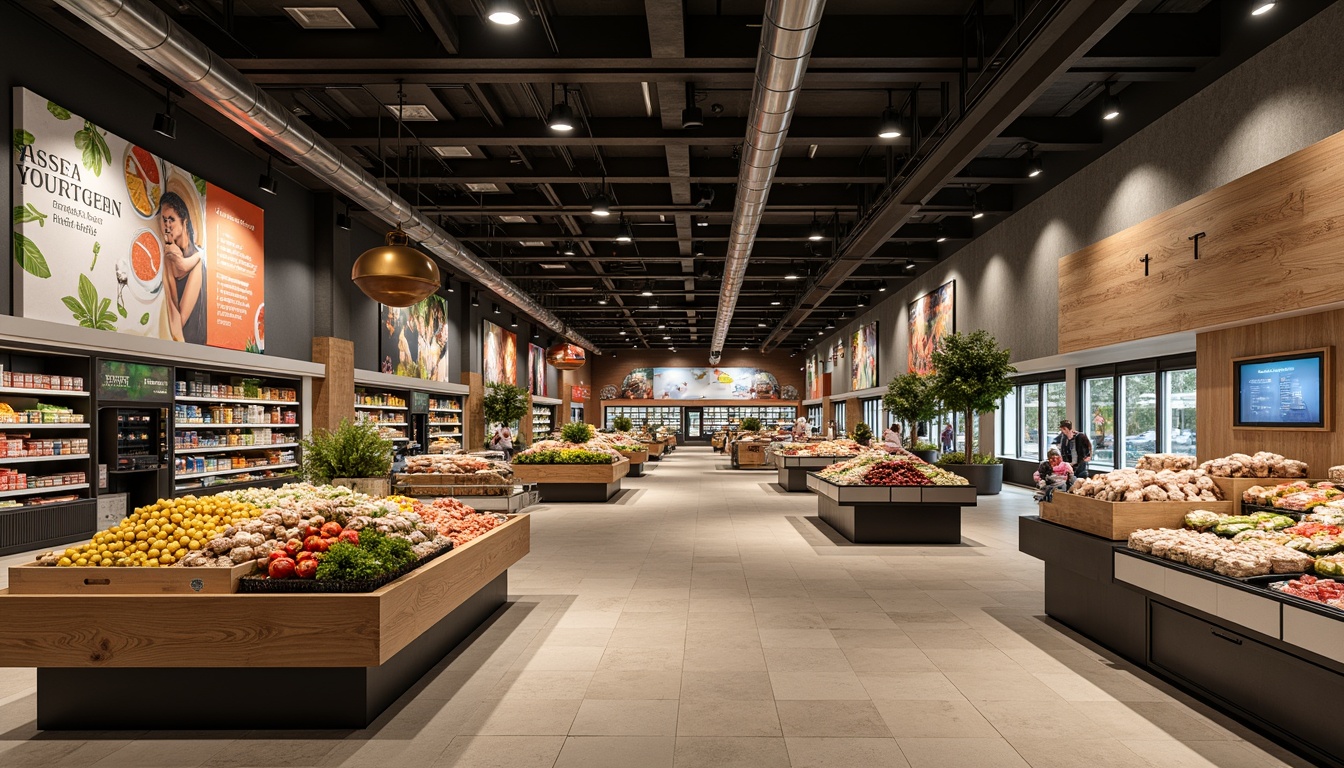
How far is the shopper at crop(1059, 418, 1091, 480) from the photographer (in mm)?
10836

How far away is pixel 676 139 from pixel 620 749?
24.8ft

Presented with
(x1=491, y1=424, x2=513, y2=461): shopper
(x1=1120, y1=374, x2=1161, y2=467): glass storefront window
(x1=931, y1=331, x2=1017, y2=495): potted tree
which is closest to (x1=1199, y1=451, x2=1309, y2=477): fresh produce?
(x1=1120, y1=374, x2=1161, y2=467): glass storefront window

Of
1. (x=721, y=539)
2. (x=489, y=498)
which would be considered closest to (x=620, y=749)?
(x=489, y=498)

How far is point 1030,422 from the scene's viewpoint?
15.9 m

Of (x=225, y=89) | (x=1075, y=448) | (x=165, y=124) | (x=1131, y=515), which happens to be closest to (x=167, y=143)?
(x=165, y=124)

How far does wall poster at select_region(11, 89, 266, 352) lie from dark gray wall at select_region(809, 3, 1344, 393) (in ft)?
38.2

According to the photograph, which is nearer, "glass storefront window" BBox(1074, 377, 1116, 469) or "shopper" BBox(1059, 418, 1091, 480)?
"shopper" BBox(1059, 418, 1091, 480)

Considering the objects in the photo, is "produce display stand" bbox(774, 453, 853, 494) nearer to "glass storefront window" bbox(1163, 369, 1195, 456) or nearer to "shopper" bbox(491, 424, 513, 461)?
"glass storefront window" bbox(1163, 369, 1195, 456)

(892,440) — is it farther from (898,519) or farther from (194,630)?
(194,630)

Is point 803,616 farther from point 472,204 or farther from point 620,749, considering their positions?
point 472,204

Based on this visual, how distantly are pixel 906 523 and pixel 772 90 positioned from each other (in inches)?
199

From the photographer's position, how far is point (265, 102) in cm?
677

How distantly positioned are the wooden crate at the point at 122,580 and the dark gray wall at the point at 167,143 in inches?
203

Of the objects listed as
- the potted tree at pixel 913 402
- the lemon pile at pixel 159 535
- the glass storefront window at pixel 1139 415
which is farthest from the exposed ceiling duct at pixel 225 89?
the glass storefront window at pixel 1139 415
